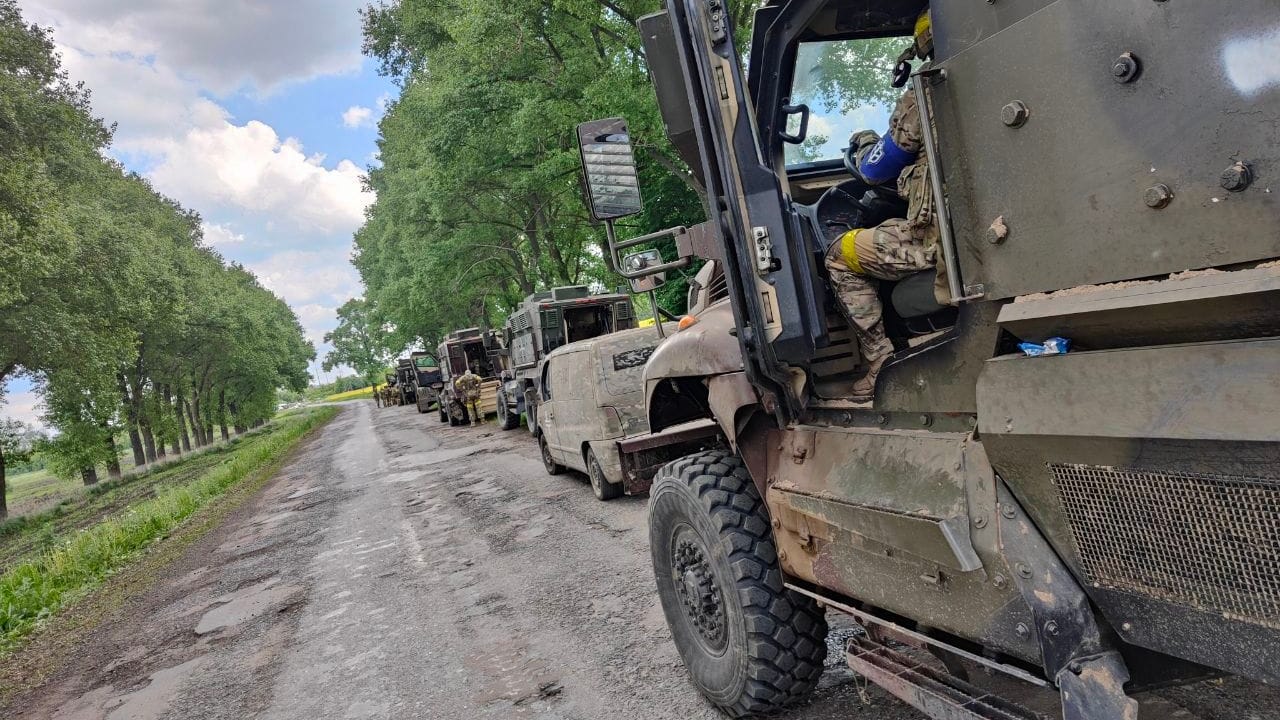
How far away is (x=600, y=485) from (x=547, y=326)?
32.8ft

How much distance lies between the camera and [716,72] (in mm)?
2494

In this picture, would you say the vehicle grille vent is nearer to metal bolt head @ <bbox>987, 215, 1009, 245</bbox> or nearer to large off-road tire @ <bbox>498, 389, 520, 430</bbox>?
metal bolt head @ <bbox>987, 215, 1009, 245</bbox>

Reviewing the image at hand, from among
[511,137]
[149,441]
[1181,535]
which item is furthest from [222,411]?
[1181,535]

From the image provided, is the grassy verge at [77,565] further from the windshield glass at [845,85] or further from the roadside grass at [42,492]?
the roadside grass at [42,492]

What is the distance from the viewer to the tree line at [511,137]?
17406 millimetres

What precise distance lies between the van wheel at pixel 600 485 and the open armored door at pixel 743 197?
6253 mm

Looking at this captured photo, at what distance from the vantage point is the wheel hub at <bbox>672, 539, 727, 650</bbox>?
3236mm

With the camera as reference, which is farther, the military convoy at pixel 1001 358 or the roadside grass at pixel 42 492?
the roadside grass at pixel 42 492

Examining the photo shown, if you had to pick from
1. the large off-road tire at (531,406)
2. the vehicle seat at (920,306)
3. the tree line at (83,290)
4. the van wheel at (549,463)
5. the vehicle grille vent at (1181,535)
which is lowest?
the van wheel at (549,463)

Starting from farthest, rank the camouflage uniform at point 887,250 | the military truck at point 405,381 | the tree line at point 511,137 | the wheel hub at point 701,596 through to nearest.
Answer: 1. the military truck at point 405,381
2. the tree line at point 511,137
3. the wheel hub at point 701,596
4. the camouflage uniform at point 887,250

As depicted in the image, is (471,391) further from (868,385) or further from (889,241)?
(889,241)

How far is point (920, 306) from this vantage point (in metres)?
2.34

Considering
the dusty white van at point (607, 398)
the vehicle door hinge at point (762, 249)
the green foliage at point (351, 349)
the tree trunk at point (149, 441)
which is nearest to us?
the vehicle door hinge at point (762, 249)

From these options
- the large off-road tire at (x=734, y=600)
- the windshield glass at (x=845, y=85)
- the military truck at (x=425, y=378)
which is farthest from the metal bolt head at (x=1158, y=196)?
the military truck at (x=425, y=378)
